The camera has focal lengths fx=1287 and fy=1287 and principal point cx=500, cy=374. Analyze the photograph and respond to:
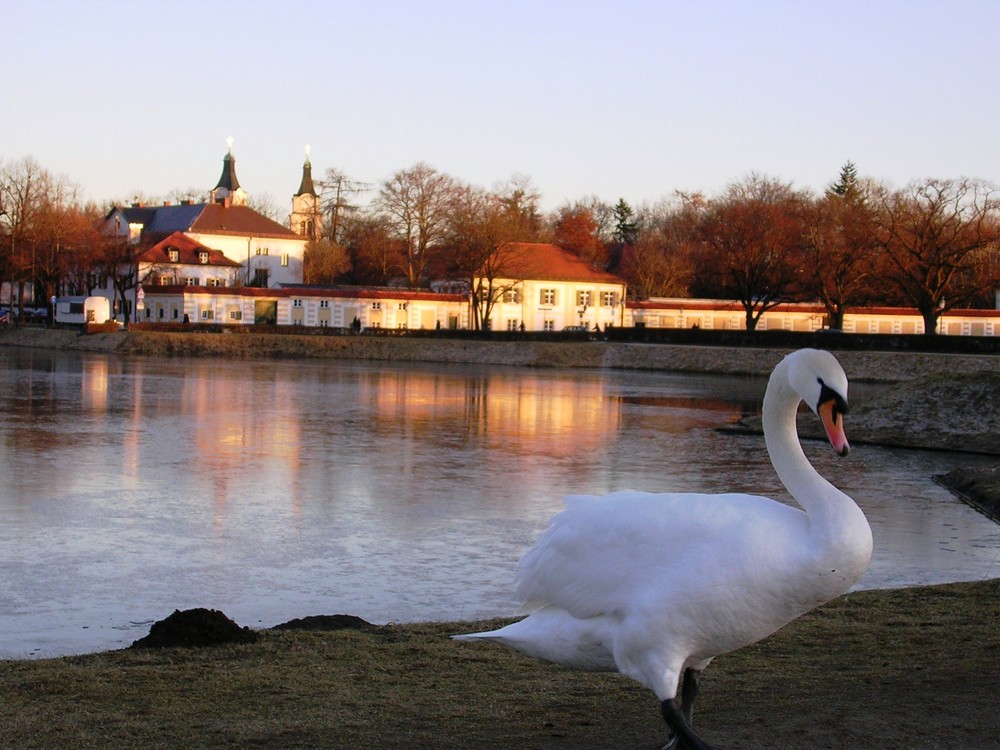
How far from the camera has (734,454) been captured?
2488 cm

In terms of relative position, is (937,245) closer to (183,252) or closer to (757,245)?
(757,245)

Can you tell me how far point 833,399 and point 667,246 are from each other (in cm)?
12544

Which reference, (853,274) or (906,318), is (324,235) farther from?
(853,274)

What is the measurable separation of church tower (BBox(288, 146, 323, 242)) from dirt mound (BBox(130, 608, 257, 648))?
122026mm

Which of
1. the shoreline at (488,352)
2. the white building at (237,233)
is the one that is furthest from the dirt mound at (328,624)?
the white building at (237,233)

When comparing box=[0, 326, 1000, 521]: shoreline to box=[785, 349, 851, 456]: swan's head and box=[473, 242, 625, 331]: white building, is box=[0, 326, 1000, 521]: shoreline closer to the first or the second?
box=[473, 242, 625, 331]: white building

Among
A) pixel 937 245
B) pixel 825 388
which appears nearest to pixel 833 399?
pixel 825 388

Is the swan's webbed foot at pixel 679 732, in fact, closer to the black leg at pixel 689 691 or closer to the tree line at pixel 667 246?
the black leg at pixel 689 691

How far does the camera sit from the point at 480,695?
7.18m

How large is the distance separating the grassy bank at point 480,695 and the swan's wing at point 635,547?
29.1 inches

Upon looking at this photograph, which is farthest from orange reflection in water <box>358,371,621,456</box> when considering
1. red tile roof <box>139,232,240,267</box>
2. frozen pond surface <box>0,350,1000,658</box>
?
red tile roof <box>139,232,240,267</box>

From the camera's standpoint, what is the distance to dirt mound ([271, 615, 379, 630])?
9.41 metres

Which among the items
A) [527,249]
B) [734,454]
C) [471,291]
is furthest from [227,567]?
[527,249]

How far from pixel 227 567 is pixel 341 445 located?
12.1 meters
